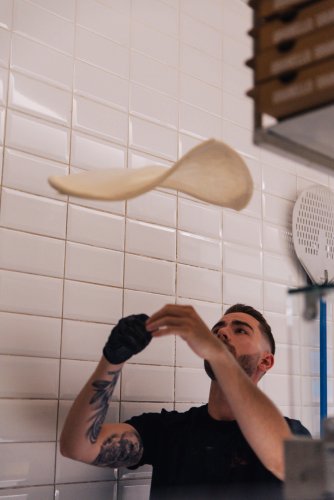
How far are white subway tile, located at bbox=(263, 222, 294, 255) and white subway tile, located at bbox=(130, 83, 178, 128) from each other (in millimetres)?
512

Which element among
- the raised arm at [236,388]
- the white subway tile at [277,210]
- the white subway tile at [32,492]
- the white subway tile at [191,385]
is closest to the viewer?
the raised arm at [236,388]

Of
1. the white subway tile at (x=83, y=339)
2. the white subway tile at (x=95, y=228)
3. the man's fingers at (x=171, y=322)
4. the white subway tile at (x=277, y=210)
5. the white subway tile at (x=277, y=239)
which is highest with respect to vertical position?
the white subway tile at (x=277, y=210)

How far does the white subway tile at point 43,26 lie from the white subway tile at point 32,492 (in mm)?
1148

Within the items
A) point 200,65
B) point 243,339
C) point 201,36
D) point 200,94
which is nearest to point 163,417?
point 243,339

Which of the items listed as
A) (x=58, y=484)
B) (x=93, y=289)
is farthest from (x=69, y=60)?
(x=58, y=484)

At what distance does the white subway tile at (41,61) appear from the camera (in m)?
1.75

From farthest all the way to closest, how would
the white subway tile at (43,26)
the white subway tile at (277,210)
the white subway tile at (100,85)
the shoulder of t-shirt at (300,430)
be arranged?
1. the white subway tile at (277,210)
2. the white subway tile at (100,85)
3. the white subway tile at (43,26)
4. the shoulder of t-shirt at (300,430)

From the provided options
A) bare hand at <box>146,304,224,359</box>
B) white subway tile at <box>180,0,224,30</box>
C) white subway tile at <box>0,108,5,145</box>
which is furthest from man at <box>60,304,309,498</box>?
white subway tile at <box>180,0,224,30</box>

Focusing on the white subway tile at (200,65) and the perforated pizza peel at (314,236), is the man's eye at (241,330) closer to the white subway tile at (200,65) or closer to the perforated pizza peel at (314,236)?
the perforated pizza peel at (314,236)

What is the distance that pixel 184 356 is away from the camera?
79.2 inches

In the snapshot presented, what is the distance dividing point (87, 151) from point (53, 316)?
47 centimetres

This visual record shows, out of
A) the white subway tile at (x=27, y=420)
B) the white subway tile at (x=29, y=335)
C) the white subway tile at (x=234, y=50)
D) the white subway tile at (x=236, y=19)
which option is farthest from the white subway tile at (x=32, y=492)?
the white subway tile at (x=236, y=19)

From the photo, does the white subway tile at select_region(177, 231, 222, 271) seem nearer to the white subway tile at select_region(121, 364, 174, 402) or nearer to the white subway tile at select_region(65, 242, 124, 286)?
the white subway tile at select_region(65, 242, 124, 286)

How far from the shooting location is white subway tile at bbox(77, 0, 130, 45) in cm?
193
